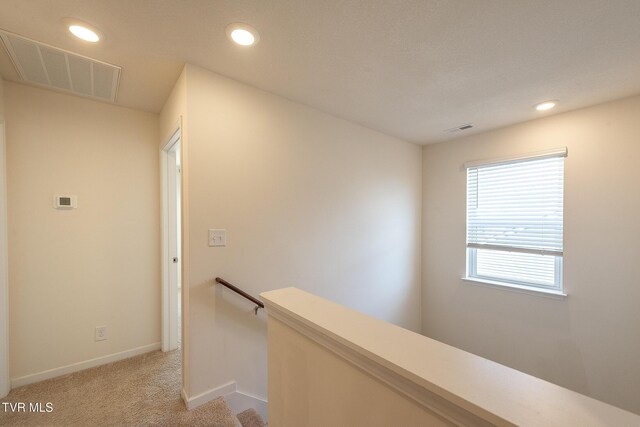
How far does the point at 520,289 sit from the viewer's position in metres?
2.67

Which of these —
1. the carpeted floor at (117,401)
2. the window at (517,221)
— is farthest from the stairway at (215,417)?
the window at (517,221)

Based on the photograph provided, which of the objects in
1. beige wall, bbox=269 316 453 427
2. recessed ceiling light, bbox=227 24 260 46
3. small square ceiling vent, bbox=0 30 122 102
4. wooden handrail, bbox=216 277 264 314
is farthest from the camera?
wooden handrail, bbox=216 277 264 314

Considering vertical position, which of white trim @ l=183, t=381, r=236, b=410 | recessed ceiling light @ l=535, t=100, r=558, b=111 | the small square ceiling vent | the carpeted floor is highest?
the small square ceiling vent

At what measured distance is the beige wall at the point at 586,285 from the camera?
2.11 meters

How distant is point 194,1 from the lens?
4.06 feet

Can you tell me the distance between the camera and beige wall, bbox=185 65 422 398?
1.78m

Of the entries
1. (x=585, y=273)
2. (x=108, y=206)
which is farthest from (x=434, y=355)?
(x=108, y=206)

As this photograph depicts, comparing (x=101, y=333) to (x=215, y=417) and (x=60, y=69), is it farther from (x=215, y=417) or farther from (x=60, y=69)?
(x=60, y=69)

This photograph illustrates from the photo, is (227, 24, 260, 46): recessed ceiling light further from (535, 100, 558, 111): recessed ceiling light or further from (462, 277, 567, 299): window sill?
(462, 277, 567, 299): window sill

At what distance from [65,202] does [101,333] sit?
1189 millimetres

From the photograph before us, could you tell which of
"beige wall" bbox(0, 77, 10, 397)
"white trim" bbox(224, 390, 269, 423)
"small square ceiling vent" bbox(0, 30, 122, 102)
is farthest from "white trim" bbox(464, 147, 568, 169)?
"beige wall" bbox(0, 77, 10, 397)

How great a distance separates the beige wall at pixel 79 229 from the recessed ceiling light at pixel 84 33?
1006 millimetres

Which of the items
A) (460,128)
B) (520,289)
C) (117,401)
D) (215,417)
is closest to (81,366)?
(117,401)

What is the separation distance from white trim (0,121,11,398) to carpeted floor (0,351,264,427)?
0.52 feet
